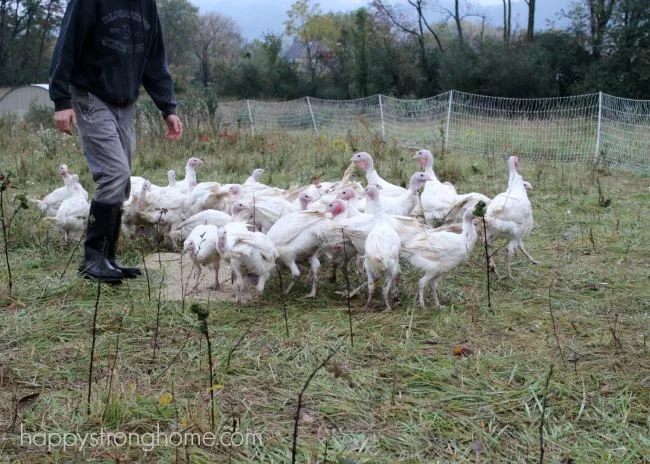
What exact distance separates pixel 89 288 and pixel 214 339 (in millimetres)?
1166

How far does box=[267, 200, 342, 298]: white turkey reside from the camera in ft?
15.0

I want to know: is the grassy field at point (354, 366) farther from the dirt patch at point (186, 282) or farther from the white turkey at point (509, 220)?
the white turkey at point (509, 220)

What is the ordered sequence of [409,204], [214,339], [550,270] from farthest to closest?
[409,204] → [550,270] → [214,339]

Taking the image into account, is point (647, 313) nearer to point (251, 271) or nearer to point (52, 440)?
point (251, 271)

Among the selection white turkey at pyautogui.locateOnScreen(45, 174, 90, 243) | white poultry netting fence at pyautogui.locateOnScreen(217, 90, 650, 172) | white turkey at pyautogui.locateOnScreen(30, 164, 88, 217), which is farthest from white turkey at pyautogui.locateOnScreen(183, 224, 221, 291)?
white poultry netting fence at pyautogui.locateOnScreen(217, 90, 650, 172)

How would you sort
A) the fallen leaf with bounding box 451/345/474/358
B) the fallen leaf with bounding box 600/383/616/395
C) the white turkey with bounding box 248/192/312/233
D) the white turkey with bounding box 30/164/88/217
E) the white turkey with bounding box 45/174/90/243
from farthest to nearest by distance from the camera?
the white turkey with bounding box 30/164/88/217
the white turkey with bounding box 45/174/90/243
the white turkey with bounding box 248/192/312/233
the fallen leaf with bounding box 451/345/474/358
the fallen leaf with bounding box 600/383/616/395

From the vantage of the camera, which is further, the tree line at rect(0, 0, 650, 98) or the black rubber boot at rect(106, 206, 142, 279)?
the tree line at rect(0, 0, 650, 98)

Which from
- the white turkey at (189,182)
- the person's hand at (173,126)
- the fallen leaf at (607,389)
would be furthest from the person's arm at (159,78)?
the fallen leaf at (607,389)

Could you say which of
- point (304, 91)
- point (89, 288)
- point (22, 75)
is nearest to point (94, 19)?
point (89, 288)

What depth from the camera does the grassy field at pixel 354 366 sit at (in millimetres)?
2666

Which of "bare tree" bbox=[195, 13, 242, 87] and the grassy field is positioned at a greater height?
"bare tree" bbox=[195, 13, 242, 87]

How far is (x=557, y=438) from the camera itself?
270 centimetres

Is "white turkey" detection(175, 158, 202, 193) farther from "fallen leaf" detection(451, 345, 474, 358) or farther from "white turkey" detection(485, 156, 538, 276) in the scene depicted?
"fallen leaf" detection(451, 345, 474, 358)

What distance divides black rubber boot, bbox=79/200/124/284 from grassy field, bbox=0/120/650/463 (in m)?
0.12
